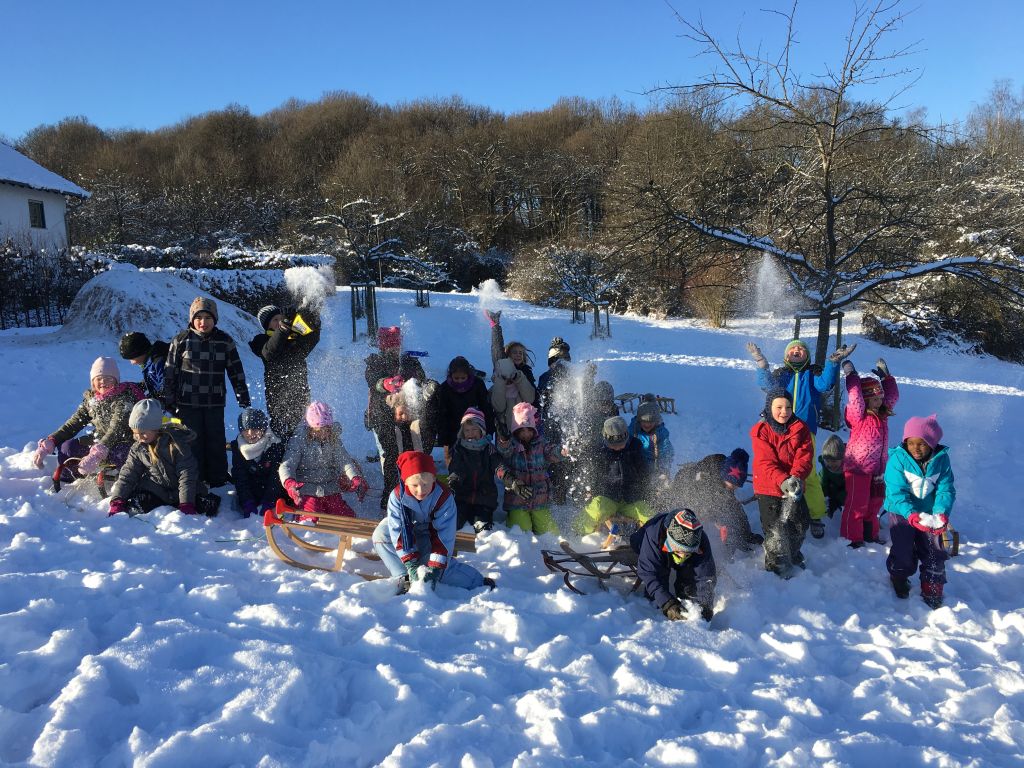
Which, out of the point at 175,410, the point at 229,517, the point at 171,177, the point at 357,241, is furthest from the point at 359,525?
the point at 171,177

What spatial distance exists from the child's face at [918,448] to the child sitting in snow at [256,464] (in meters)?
4.52

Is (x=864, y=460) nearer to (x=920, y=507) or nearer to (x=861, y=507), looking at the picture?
(x=861, y=507)

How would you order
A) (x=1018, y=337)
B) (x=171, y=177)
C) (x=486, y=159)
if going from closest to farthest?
(x=1018, y=337)
(x=486, y=159)
(x=171, y=177)

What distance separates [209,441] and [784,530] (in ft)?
14.8

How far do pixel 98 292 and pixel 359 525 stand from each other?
28.2 ft

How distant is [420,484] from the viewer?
370cm

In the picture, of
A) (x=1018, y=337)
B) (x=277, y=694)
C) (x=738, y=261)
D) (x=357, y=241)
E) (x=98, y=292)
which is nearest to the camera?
(x=277, y=694)

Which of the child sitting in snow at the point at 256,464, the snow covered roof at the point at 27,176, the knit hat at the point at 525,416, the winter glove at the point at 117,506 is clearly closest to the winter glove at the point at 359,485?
the child sitting in snow at the point at 256,464

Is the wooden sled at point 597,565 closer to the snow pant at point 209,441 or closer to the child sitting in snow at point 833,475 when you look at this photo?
the child sitting in snow at point 833,475

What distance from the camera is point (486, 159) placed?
3541 cm

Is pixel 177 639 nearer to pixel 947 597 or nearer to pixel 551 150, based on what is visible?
pixel 947 597

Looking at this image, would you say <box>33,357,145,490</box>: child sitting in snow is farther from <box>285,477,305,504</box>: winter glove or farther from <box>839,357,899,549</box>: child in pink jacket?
<box>839,357,899,549</box>: child in pink jacket

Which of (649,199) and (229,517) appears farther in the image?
(649,199)

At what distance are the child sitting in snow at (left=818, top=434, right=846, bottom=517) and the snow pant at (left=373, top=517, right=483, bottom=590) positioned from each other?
307 cm
